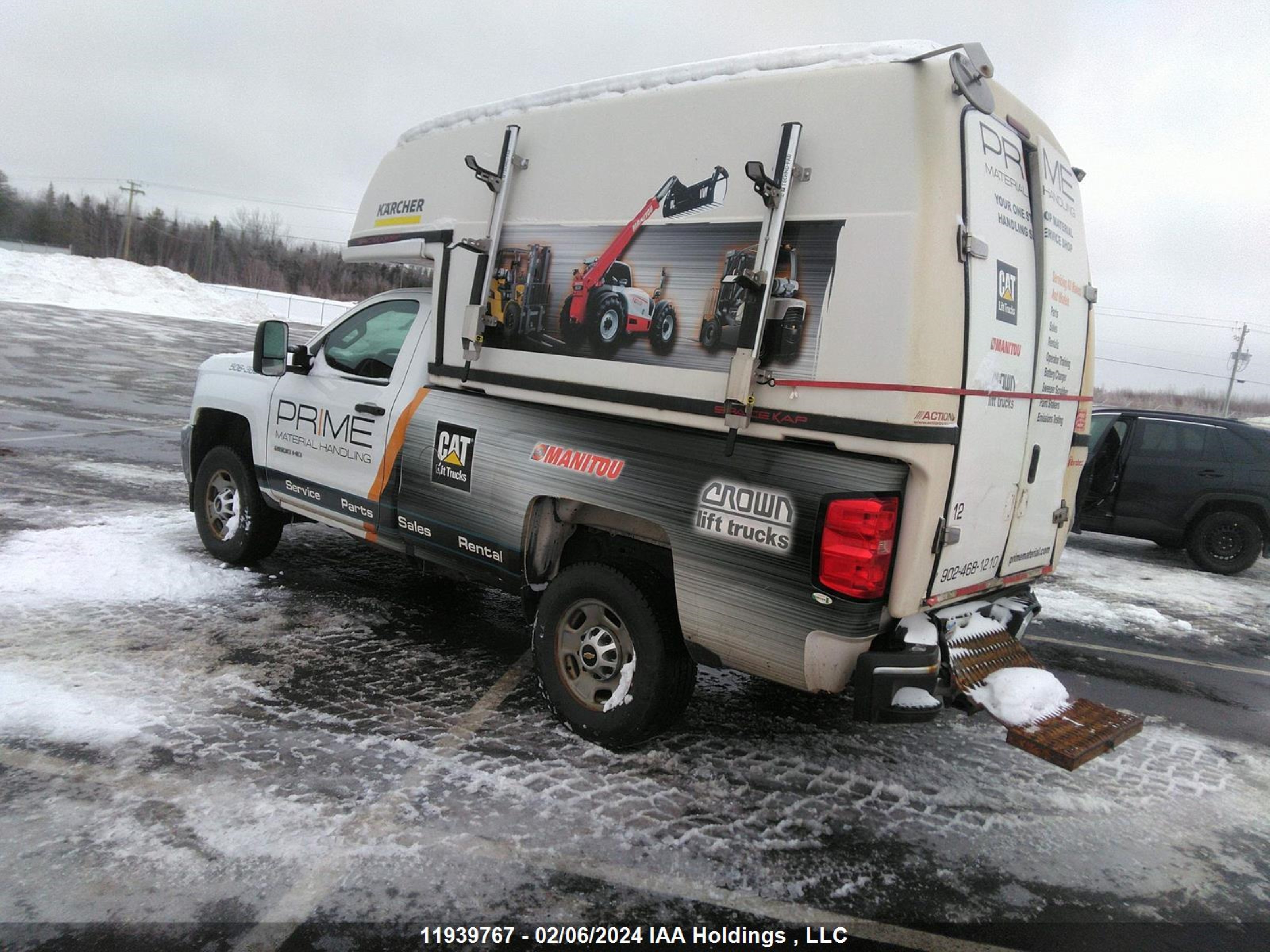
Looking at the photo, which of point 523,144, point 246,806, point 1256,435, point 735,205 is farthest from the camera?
point 1256,435

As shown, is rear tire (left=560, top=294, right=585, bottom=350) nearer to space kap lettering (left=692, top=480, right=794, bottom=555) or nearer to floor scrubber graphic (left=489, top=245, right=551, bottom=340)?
floor scrubber graphic (left=489, top=245, right=551, bottom=340)

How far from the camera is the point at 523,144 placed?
4.21m

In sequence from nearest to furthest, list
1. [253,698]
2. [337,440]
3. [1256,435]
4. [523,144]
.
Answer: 1. [253,698]
2. [523,144]
3. [337,440]
4. [1256,435]

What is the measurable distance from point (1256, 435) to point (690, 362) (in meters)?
9.28

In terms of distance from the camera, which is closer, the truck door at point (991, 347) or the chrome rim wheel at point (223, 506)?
the truck door at point (991, 347)

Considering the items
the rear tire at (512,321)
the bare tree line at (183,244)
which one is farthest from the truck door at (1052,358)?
the bare tree line at (183,244)

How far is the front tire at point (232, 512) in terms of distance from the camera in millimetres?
5770

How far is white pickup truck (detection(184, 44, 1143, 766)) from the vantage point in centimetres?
299

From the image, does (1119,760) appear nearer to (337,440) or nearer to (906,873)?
(906,873)

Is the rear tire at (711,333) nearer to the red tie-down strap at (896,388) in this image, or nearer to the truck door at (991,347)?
the red tie-down strap at (896,388)

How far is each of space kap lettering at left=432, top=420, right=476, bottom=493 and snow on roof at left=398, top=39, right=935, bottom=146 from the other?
1.74 meters

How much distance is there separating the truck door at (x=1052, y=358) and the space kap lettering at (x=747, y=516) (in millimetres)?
1262

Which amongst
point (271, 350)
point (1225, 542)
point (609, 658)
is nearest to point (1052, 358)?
point (609, 658)

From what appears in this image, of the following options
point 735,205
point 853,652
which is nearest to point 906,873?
point 853,652
